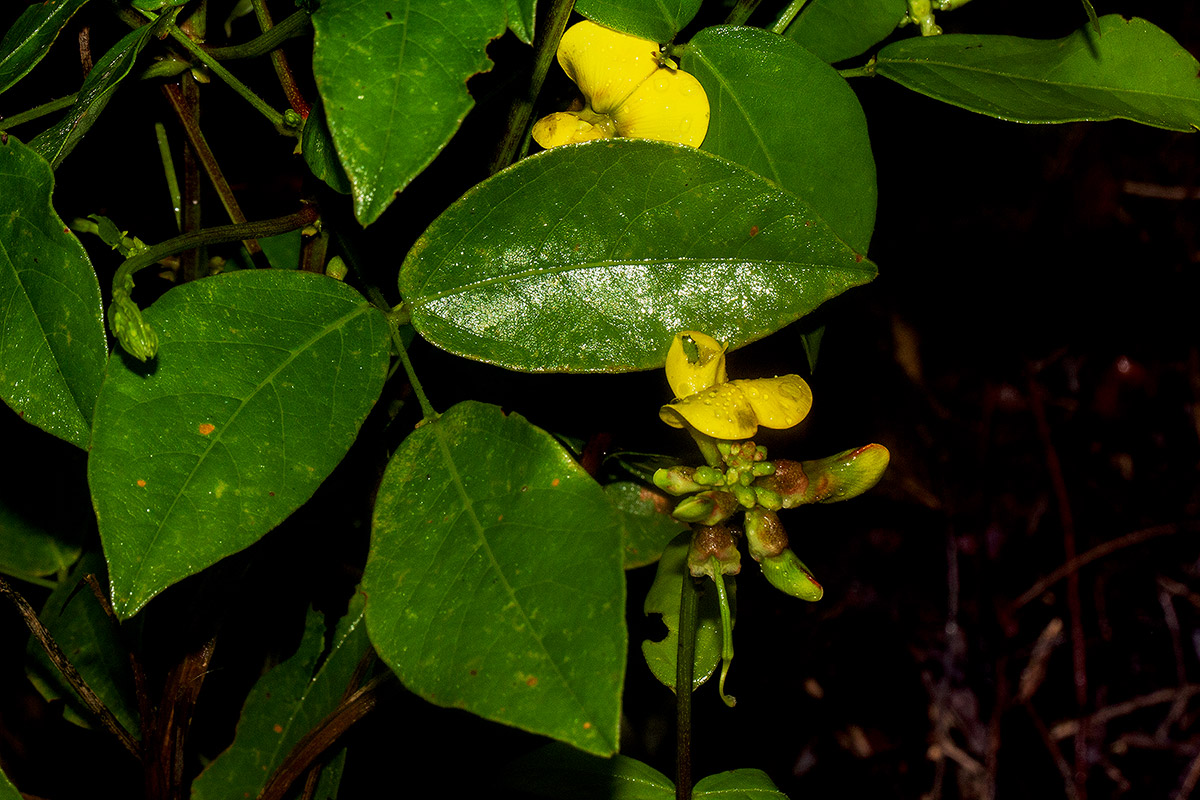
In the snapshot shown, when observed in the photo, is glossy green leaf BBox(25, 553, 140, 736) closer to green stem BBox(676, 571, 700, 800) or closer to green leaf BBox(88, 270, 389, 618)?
green leaf BBox(88, 270, 389, 618)

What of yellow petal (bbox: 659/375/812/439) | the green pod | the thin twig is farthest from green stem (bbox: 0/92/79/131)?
the green pod

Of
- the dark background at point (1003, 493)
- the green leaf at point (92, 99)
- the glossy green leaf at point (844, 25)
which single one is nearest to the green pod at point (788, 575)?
the glossy green leaf at point (844, 25)

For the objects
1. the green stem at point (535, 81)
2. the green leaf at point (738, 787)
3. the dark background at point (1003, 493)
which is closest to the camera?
the green stem at point (535, 81)

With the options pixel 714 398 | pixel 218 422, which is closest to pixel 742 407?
pixel 714 398

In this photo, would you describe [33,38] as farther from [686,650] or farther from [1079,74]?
[1079,74]

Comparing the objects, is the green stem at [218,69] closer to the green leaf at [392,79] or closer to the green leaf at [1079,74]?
the green leaf at [392,79]

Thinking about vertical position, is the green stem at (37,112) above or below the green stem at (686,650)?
above

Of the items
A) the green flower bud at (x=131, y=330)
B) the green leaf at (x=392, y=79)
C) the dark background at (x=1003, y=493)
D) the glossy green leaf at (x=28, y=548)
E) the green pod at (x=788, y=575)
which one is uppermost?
the green leaf at (x=392, y=79)
